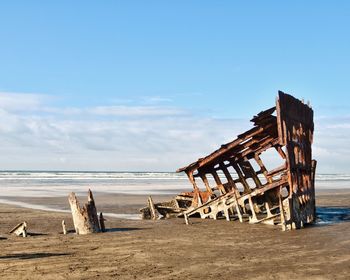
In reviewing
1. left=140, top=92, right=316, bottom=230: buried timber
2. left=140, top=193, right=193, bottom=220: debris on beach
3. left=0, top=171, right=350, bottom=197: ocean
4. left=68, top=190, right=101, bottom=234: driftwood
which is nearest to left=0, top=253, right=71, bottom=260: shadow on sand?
left=68, top=190, right=101, bottom=234: driftwood

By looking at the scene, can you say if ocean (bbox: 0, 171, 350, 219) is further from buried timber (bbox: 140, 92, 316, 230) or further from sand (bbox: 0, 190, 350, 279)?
sand (bbox: 0, 190, 350, 279)

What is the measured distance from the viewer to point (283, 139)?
14.8 meters

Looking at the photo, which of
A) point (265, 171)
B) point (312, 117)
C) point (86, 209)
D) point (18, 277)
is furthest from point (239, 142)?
point (18, 277)

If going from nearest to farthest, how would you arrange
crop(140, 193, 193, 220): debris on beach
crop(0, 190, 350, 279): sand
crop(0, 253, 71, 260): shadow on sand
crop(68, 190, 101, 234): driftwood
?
crop(0, 190, 350, 279): sand
crop(0, 253, 71, 260): shadow on sand
crop(68, 190, 101, 234): driftwood
crop(140, 193, 193, 220): debris on beach

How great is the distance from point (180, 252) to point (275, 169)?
8.05 meters

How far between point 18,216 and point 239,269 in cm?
1250

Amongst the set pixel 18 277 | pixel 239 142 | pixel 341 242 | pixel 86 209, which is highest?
pixel 239 142

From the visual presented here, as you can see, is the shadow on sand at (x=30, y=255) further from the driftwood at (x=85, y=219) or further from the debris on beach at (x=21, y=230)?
the driftwood at (x=85, y=219)

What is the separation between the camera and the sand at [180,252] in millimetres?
8273

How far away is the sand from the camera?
27.1 feet

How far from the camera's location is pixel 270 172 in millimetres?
17516

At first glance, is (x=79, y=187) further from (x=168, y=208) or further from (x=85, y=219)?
(x=85, y=219)

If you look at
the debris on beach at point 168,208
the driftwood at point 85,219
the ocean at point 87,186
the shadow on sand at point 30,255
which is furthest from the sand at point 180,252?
the ocean at point 87,186

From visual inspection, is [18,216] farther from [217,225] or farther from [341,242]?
[341,242]
